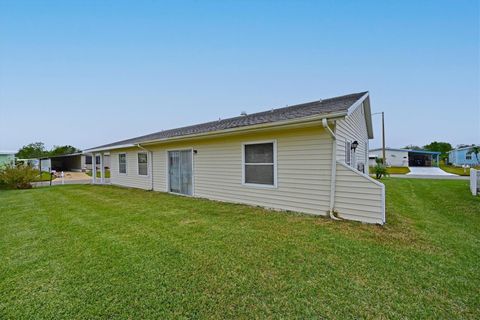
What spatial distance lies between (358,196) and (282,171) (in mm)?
1916

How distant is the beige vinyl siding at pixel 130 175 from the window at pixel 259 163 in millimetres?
6387

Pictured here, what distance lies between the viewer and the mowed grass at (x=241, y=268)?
86.9 inches

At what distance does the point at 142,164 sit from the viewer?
12000mm

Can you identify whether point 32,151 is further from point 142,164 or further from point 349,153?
point 349,153

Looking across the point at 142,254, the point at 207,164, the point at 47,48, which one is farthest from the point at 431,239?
the point at 47,48

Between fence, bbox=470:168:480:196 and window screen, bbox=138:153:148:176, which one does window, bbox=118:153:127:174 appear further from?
fence, bbox=470:168:480:196

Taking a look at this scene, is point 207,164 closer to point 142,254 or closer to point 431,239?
point 142,254

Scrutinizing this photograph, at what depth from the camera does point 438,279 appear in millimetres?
2648

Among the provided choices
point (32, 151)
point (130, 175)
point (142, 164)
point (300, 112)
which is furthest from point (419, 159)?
point (32, 151)

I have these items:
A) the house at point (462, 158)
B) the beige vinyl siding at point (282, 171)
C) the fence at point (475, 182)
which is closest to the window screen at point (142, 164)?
the beige vinyl siding at point (282, 171)

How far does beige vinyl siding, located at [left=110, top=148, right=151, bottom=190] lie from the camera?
1173cm

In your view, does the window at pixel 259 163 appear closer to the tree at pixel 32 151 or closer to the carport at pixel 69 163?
the carport at pixel 69 163

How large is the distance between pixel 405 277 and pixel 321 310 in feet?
4.34

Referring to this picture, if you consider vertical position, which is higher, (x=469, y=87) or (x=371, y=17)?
(x=371, y=17)
